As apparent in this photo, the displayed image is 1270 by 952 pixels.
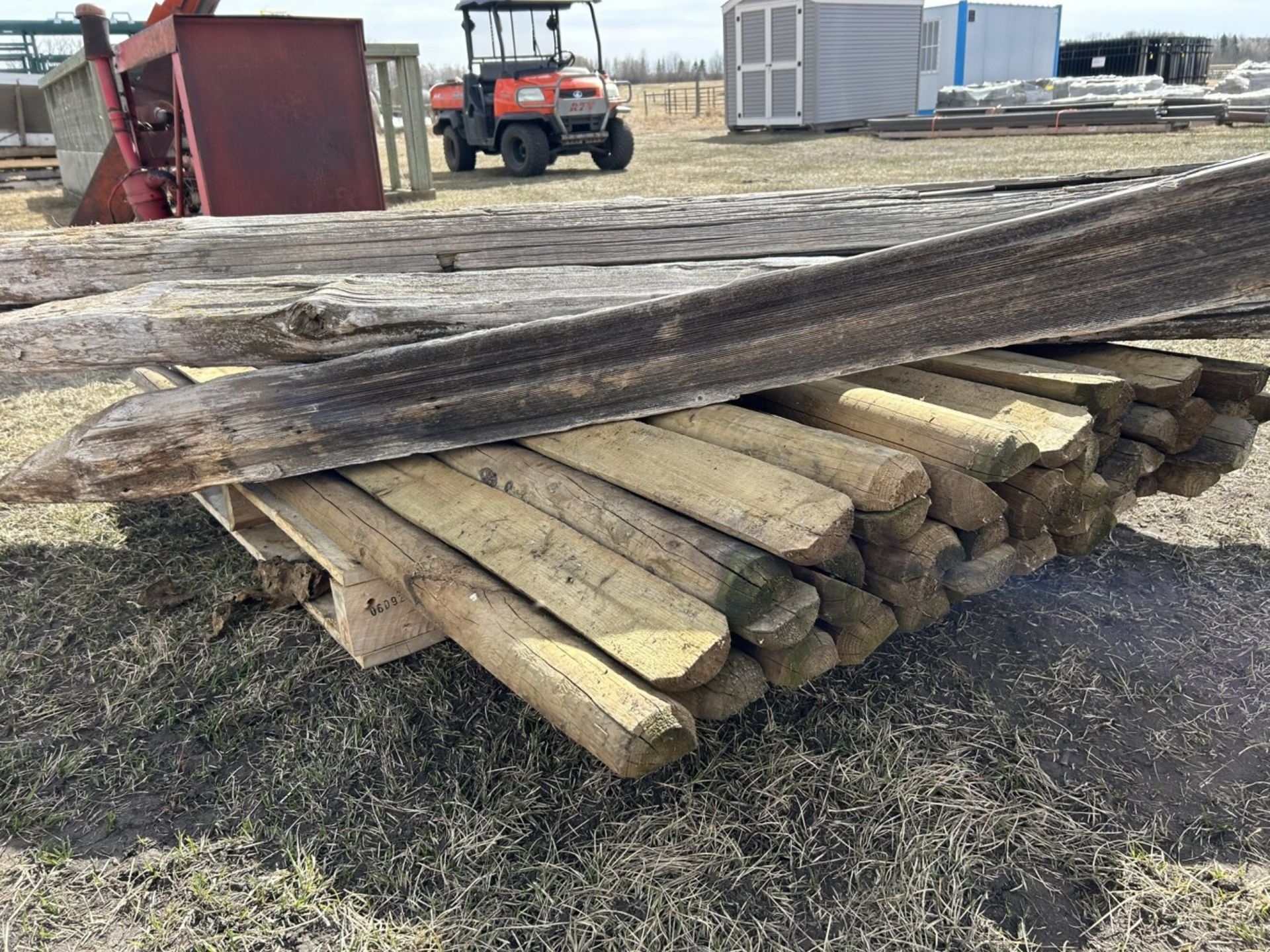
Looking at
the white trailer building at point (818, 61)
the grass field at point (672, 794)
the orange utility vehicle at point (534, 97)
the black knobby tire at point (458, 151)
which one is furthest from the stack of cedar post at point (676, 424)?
the white trailer building at point (818, 61)

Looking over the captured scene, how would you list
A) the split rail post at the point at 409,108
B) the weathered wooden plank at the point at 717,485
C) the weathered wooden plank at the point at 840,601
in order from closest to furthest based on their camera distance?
the weathered wooden plank at the point at 717,485
the weathered wooden plank at the point at 840,601
the split rail post at the point at 409,108

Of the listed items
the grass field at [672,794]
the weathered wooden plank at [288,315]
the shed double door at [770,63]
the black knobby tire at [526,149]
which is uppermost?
the shed double door at [770,63]

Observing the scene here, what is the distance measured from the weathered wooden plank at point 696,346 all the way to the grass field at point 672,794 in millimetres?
649

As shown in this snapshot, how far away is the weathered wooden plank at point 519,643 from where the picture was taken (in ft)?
6.20

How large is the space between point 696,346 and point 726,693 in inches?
40.8

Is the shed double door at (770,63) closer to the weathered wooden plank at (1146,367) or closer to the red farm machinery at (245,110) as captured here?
the red farm machinery at (245,110)

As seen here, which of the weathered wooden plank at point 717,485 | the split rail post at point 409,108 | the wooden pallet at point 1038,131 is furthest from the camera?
the wooden pallet at point 1038,131

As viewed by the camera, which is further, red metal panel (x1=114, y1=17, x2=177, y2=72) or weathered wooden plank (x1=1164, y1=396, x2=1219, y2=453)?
red metal panel (x1=114, y1=17, x2=177, y2=72)

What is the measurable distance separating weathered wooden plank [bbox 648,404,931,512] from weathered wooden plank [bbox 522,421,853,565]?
2.7 inches

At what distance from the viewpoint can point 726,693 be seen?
216 centimetres

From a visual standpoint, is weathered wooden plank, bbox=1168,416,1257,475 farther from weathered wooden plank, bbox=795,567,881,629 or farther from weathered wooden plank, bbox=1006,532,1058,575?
weathered wooden plank, bbox=795,567,881,629

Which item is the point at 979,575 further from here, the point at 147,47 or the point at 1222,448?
the point at 147,47

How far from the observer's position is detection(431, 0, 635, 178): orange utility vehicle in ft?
49.6

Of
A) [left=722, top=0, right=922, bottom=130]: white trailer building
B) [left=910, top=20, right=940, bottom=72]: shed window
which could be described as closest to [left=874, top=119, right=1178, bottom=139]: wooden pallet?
[left=722, top=0, right=922, bottom=130]: white trailer building
